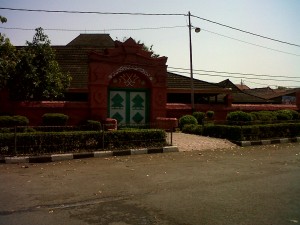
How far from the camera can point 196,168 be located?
9547mm

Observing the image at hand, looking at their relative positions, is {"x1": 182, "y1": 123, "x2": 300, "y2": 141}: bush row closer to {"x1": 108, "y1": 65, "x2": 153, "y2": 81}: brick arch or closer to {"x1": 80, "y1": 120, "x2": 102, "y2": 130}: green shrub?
{"x1": 108, "y1": 65, "x2": 153, "y2": 81}: brick arch

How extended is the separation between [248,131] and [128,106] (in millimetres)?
7092

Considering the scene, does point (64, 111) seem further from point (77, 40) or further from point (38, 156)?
point (77, 40)

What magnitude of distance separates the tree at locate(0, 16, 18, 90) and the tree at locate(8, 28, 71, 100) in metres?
0.40

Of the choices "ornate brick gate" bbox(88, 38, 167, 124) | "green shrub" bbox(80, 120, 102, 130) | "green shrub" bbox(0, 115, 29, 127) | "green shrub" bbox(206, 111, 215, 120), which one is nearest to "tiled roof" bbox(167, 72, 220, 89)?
"green shrub" bbox(206, 111, 215, 120)

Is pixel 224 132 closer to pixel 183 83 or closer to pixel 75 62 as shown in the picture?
pixel 183 83

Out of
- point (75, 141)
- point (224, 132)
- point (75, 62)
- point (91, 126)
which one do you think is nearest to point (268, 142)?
point (224, 132)

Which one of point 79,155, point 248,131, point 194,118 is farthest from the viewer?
point 194,118

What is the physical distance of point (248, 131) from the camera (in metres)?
16.0

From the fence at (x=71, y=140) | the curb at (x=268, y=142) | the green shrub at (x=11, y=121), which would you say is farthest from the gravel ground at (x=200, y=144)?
the green shrub at (x=11, y=121)

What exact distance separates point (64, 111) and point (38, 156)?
796 cm

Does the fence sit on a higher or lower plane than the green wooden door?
lower

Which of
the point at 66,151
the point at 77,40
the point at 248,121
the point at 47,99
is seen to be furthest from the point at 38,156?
the point at 77,40

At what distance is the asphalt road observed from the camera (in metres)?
5.29
